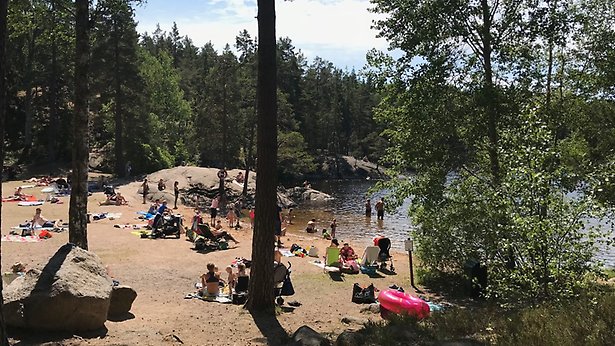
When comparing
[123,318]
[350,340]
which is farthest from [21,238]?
[350,340]

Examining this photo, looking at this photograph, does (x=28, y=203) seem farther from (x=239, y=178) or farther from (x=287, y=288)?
(x=287, y=288)

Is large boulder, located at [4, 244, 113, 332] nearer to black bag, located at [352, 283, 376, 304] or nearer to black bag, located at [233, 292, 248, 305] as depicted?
black bag, located at [233, 292, 248, 305]

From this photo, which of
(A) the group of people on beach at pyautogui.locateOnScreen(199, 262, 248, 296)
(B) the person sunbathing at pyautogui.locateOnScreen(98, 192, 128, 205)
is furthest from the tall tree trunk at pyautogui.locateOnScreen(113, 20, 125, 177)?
(A) the group of people on beach at pyautogui.locateOnScreen(199, 262, 248, 296)

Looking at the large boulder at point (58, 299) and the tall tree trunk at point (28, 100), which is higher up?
the tall tree trunk at point (28, 100)

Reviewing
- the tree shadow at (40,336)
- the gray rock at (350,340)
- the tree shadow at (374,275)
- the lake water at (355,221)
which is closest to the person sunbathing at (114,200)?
the lake water at (355,221)

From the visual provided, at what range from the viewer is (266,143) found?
10.7 metres

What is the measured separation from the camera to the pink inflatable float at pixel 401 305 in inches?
434

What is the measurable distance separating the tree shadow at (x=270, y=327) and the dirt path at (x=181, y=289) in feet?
0.07

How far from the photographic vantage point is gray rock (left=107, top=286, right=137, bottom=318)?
997 cm

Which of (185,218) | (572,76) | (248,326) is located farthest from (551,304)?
(185,218)

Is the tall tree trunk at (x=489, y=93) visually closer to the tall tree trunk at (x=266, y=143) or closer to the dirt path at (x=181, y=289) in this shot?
the dirt path at (x=181, y=289)

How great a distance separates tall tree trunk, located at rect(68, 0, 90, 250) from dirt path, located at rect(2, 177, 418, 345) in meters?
2.35

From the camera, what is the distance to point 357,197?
53406 millimetres

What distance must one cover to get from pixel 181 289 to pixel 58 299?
623 centimetres
